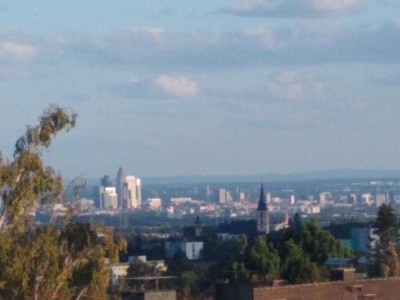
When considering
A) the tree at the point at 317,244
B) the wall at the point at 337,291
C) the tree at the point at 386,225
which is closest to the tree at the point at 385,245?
the tree at the point at 386,225

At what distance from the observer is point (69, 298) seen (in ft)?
109

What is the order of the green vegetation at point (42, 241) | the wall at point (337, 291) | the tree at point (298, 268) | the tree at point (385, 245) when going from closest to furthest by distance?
the green vegetation at point (42, 241), the wall at point (337, 291), the tree at point (298, 268), the tree at point (385, 245)

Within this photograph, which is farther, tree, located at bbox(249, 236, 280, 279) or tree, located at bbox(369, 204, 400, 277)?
tree, located at bbox(369, 204, 400, 277)

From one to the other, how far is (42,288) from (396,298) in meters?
14.1

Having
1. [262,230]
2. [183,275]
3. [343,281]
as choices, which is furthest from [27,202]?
[262,230]

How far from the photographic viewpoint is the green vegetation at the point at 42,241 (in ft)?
107

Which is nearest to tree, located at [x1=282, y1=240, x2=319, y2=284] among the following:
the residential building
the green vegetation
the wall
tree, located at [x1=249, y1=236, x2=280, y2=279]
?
tree, located at [x1=249, y1=236, x2=280, y2=279]

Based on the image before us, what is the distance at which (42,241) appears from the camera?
32844 mm

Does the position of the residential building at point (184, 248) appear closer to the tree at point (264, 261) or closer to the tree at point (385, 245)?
the tree at point (385, 245)

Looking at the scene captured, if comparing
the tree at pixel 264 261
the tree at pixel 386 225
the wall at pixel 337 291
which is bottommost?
the wall at pixel 337 291

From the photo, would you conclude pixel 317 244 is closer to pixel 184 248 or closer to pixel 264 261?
pixel 264 261

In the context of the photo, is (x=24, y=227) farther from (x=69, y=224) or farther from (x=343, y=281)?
(x=343, y=281)

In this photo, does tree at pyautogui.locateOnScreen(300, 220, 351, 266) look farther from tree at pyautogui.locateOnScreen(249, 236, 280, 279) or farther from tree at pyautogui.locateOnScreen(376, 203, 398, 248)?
tree at pyautogui.locateOnScreen(376, 203, 398, 248)

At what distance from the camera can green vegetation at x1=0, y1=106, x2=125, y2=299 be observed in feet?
107
